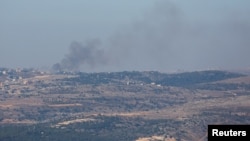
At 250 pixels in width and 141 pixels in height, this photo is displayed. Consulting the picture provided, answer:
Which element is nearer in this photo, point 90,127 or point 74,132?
point 74,132

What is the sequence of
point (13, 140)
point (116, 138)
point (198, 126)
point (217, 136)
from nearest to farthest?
1. point (217, 136)
2. point (13, 140)
3. point (116, 138)
4. point (198, 126)

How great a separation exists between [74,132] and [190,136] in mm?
35549

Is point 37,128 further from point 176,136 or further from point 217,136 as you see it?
point 217,136

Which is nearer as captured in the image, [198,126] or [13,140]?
[13,140]

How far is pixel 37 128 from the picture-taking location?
188m

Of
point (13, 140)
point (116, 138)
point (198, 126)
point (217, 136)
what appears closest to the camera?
point (217, 136)

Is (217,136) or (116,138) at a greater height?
(217,136)

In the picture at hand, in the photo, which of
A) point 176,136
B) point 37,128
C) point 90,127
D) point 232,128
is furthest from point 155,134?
point 232,128

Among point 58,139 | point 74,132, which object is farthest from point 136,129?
point 58,139

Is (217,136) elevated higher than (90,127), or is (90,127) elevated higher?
(217,136)

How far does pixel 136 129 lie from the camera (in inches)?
7854

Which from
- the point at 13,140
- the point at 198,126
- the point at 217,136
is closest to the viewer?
the point at 217,136

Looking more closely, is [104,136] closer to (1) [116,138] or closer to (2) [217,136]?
(1) [116,138]

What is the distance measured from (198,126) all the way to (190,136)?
46.7 ft
